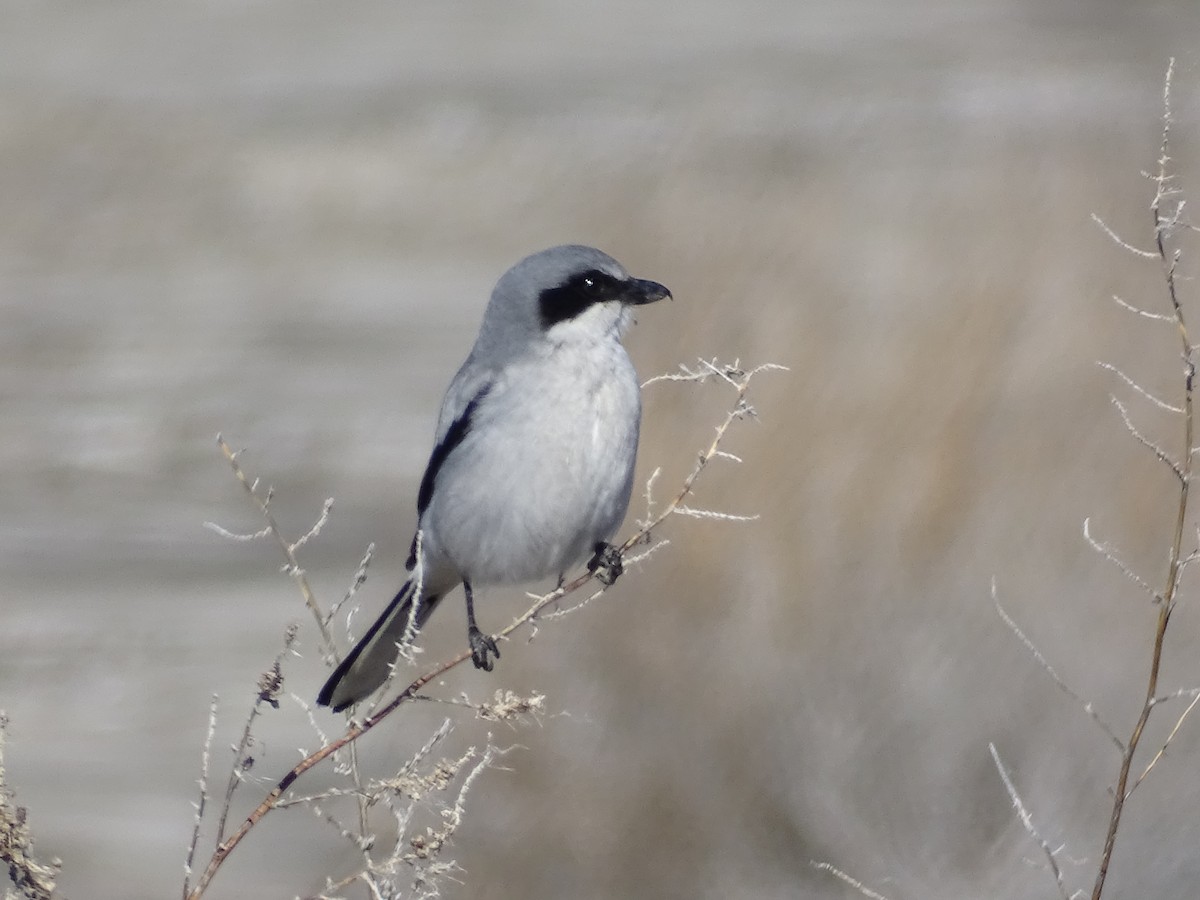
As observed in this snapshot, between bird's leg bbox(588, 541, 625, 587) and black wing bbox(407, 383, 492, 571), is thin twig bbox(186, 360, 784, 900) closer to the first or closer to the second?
bird's leg bbox(588, 541, 625, 587)

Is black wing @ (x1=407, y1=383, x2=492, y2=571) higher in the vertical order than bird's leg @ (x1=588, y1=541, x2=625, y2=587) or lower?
higher

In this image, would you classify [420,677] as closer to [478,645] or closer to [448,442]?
[478,645]

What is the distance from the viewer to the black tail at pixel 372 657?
7.59 feet

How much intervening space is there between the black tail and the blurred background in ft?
2.64

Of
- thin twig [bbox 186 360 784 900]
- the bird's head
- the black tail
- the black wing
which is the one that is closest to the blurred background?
the black wing

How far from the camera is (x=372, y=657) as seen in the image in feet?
7.71

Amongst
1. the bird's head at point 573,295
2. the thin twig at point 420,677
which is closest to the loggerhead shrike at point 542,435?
the bird's head at point 573,295

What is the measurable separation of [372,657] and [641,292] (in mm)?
695

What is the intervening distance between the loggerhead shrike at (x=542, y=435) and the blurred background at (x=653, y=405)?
2.56 ft

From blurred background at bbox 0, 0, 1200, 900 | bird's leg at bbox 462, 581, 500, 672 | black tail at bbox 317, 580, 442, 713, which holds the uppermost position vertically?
blurred background at bbox 0, 0, 1200, 900

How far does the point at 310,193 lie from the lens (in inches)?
315

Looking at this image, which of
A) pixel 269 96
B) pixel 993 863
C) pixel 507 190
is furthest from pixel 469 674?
pixel 269 96

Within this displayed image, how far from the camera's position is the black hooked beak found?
2.32m

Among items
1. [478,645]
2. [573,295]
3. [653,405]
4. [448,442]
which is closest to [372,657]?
[478,645]
